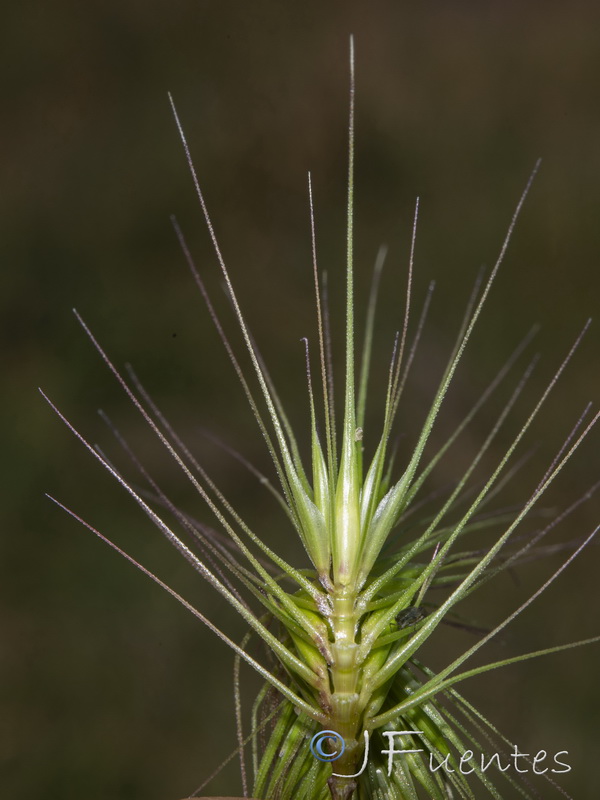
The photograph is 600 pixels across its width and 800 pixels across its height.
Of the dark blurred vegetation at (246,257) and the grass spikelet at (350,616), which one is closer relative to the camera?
the grass spikelet at (350,616)

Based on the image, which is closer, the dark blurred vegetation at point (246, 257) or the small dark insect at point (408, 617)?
the small dark insect at point (408, 617)

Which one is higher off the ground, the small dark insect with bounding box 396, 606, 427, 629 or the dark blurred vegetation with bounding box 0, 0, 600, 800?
the dark blurred vegetation with bounding box 0, 0, 600, 800

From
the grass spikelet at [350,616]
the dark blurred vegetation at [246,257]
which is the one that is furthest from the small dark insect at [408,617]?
the dark blurred vegetation at [246,257]

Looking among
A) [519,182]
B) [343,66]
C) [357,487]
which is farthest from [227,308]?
[357,487]

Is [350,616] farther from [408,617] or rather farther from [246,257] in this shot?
[246,257]

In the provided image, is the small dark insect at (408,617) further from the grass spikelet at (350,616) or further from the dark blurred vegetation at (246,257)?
the dark blurred vegetation at (246,257)

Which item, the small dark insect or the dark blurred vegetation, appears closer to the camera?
the small dark insect

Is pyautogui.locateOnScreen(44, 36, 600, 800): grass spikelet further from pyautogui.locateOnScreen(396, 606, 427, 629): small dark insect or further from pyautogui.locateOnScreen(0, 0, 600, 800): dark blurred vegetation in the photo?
pyautogui.locateOnScreen(0, 0, 600, 800): dark blurred vegetation

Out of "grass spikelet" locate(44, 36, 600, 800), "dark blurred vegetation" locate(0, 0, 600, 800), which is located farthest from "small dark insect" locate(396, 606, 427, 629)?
"dark blurred vegetation" locate(0, 0, 600, 800)

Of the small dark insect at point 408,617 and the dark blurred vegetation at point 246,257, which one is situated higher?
the dark blurred vegetation at point 246,257
